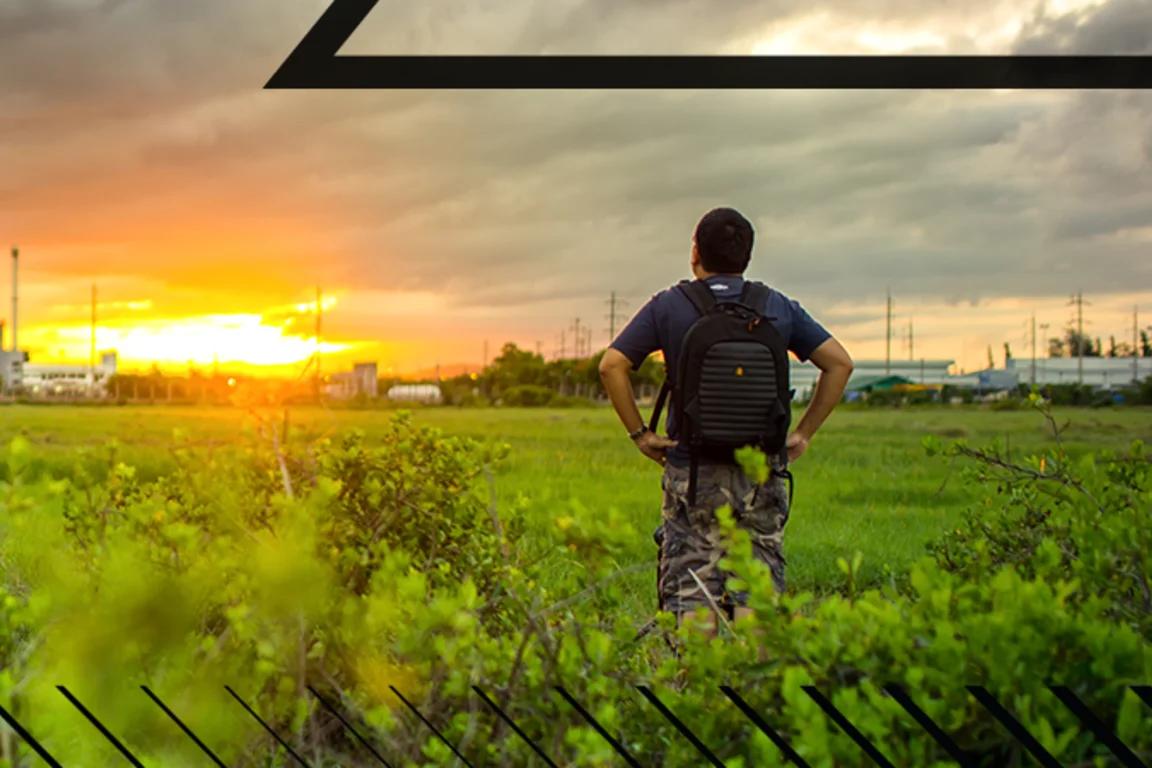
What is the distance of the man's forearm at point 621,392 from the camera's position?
4273 millimetres

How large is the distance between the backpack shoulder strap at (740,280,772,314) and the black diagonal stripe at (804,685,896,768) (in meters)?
2.32

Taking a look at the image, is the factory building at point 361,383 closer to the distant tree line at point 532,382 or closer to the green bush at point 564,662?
the distant tree line at point 532,382

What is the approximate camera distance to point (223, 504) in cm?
337

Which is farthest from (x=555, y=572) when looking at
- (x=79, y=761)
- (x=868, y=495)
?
(x=868, y=495)

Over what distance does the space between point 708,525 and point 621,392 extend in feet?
2.20

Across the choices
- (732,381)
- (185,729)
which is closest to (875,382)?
(732,381)

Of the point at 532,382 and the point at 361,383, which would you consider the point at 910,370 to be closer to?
the point at 532,382

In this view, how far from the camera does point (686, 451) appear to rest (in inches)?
166

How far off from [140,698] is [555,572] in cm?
456

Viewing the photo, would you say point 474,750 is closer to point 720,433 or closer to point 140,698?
point 140,698

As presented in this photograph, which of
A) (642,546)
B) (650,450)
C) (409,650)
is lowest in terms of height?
(642,546)

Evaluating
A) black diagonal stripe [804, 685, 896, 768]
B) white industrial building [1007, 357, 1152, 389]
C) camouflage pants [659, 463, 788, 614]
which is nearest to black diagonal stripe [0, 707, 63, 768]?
black diagonal stripe [804, 685, 896, 768]

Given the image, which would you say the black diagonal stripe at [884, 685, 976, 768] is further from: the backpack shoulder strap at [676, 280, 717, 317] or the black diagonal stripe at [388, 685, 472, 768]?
the backpack shoulder strap at [676, 280, 717, 317]

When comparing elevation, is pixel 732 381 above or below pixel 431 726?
above
